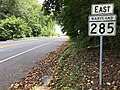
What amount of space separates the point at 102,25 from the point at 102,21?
0.10m

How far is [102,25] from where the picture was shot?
22.6ft

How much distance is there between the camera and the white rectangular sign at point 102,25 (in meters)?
6.83

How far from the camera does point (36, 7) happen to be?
90.7m

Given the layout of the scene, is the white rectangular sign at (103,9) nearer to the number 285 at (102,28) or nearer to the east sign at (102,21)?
the east sign at (102,21)

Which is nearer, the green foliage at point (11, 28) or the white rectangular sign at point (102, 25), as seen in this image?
the white rectangular sign at point (102, 25)

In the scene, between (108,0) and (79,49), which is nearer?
(108,0)

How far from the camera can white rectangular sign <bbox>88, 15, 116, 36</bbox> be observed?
6.83 metres

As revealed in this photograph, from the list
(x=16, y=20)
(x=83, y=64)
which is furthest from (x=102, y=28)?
(x=16, y=20)

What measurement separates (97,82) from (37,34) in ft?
246

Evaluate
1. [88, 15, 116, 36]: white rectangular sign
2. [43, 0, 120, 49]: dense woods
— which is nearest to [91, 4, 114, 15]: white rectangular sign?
[88, 15, 116, 36]: white rectangular sign

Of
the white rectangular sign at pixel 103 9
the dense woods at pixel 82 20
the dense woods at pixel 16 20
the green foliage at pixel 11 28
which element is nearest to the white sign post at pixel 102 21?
→ the white rectangular sign at pixel 103 9

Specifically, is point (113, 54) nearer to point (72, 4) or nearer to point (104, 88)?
point (72, 4)

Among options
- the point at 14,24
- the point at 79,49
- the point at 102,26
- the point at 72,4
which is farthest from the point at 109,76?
the point at 14,24

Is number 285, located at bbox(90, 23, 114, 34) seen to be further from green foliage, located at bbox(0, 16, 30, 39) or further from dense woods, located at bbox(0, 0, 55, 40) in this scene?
green foliage, located at bbox(0, 16, 30, 39)
